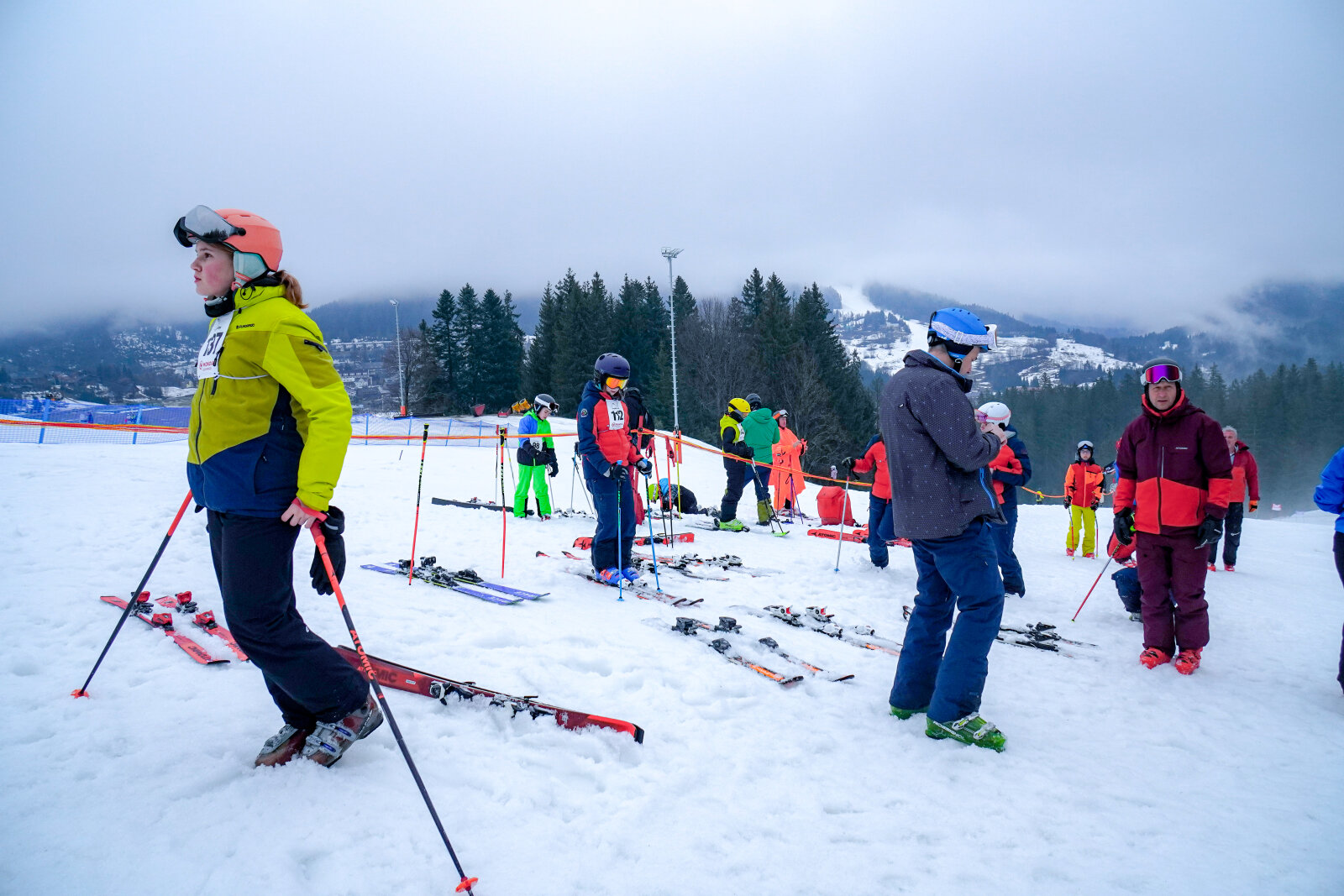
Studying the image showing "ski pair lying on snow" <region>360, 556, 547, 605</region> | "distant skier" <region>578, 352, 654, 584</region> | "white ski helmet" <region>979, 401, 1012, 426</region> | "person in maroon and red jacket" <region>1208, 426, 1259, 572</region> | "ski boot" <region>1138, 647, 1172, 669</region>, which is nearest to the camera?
"ski boot" <region>1138, 647, 1172, 669</region>

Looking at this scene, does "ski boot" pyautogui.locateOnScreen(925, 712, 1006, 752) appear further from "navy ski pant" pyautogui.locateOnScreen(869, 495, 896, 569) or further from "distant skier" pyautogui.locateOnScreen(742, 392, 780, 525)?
"distant skier" pyautogui.locateOnScreen(742, 392, 780, 525)

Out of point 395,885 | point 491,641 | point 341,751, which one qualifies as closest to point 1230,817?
point 395,885

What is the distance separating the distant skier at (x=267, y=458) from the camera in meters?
2.55

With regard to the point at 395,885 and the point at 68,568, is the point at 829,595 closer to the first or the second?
the point at 395,885

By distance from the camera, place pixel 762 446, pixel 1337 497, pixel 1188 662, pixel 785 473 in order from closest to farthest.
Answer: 1. pixel 1337 497
2. pixel 1188 662
3. pixel 762 446
4. pixel 785 473

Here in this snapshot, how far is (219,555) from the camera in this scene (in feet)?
8.79

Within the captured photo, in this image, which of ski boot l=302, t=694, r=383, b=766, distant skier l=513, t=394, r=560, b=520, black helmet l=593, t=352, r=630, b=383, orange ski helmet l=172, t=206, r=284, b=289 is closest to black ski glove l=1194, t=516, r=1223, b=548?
black helmet l=593, t=352, r=630, b=383

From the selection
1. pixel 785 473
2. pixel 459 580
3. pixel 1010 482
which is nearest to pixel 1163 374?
pixel 1010 482

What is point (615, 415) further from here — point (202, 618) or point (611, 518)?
point (202, 618)

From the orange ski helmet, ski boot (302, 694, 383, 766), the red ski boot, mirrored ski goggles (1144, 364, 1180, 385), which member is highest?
the orange ski helmet

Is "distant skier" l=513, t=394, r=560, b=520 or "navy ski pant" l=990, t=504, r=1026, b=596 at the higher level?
"distant skier" l=513, t=394, r=560, b=520

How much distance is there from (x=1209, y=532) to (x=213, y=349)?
588 centimetres

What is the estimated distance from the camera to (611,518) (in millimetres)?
6555

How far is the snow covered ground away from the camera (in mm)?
2320
